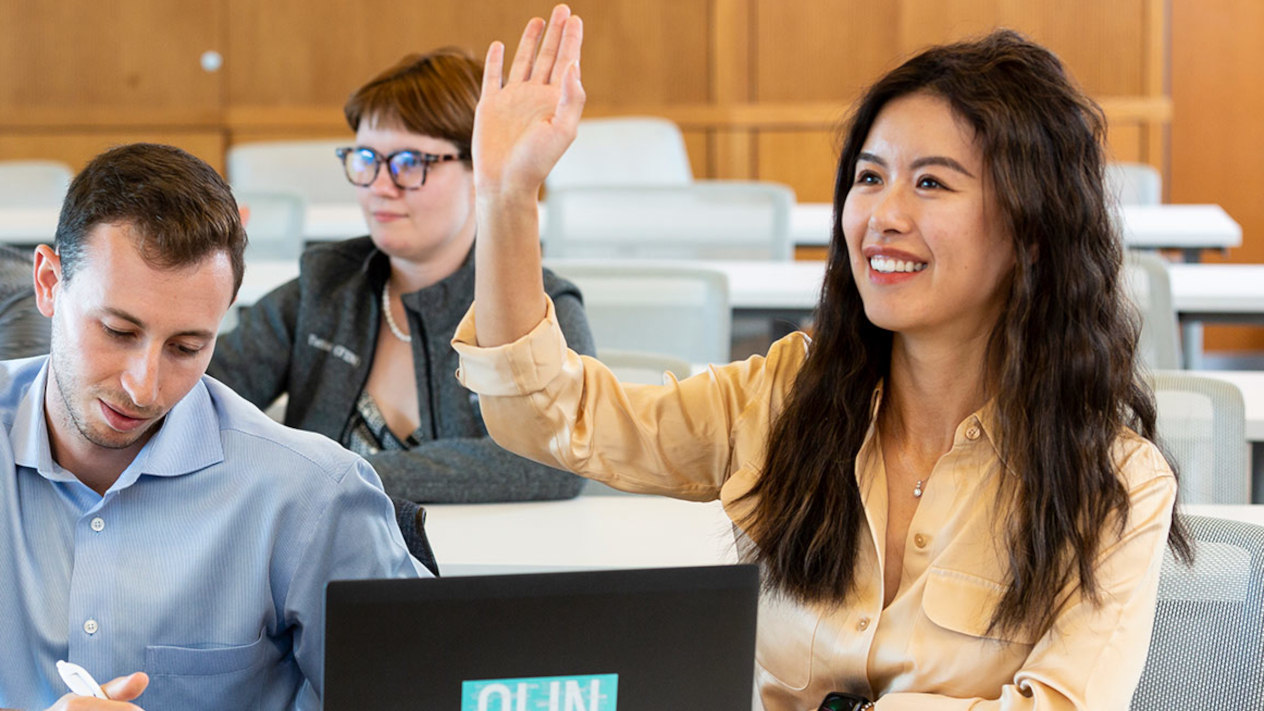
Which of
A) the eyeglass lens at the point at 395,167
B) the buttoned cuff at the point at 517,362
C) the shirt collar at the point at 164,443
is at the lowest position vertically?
the shirt collar at the point at 164,443

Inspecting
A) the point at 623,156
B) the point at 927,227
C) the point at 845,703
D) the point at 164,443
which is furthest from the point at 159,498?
the point at 623,156

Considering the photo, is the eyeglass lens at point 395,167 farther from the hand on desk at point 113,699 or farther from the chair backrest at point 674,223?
the chair backrest at point 674,223

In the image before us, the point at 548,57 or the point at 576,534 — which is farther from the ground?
the point at 548,57

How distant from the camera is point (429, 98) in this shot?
243 cm

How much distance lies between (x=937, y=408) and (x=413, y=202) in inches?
45.3

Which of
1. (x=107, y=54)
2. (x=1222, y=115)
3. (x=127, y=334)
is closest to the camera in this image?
(x=127, y=334)

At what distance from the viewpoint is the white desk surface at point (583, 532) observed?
203 centimetres

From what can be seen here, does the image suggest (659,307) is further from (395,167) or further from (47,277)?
(47,277)

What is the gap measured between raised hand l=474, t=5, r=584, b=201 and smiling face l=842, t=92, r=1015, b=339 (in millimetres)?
331

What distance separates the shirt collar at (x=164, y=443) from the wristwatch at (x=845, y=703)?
2.08 ft

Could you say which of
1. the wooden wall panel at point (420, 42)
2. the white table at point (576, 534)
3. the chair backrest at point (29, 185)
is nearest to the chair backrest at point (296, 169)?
the chair backrest at point (29, 185)

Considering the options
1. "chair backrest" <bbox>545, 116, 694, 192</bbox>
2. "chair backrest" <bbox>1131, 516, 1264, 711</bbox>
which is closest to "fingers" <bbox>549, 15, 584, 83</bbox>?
"chair backrest" <bbox>1131, 516, 1264, 711</bbox>

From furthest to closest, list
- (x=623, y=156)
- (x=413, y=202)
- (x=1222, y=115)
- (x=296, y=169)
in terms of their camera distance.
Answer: (x=1222, y=115) → (x=296, y=169) → (x=623, y=156) → (x=413, y=202)

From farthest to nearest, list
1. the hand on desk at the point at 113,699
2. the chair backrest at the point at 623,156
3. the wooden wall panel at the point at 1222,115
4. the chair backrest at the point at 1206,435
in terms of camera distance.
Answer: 1. the wooden wall panel at the point at 1222,115
2. the chair backrest at the point at 623,156
3. the chair backrest at the point at 1206,435
4. the hand on desk at the point at 113,699
